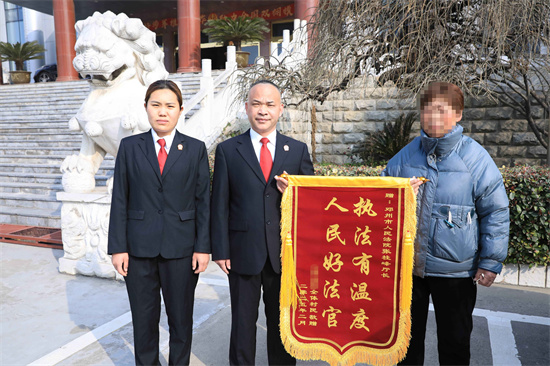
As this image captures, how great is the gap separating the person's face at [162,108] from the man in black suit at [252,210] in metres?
0.34

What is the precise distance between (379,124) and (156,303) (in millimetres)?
7710

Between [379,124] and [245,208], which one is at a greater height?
[379,124]

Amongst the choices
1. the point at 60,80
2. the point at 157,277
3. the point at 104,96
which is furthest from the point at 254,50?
the point at 157,277

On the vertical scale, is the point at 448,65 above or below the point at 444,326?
above

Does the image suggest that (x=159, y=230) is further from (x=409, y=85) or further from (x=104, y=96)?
(x=409, y=85)

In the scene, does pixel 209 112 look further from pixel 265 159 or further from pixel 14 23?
pixel 14 23

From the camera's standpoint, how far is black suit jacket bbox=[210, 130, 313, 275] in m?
2.21

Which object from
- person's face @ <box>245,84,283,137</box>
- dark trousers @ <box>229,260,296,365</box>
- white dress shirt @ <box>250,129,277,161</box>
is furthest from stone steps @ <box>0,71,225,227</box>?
person's face @ <box>245,84,283,137</box>

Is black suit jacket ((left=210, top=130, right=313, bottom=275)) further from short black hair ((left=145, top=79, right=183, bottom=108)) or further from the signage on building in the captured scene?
the signage on building

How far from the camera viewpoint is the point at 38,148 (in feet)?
28.7

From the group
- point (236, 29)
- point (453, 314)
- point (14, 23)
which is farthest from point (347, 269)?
point (14, 23)

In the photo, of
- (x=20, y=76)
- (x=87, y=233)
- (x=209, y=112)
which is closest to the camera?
(x=87, y=233)

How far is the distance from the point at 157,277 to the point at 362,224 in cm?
127

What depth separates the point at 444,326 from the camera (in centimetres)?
212
